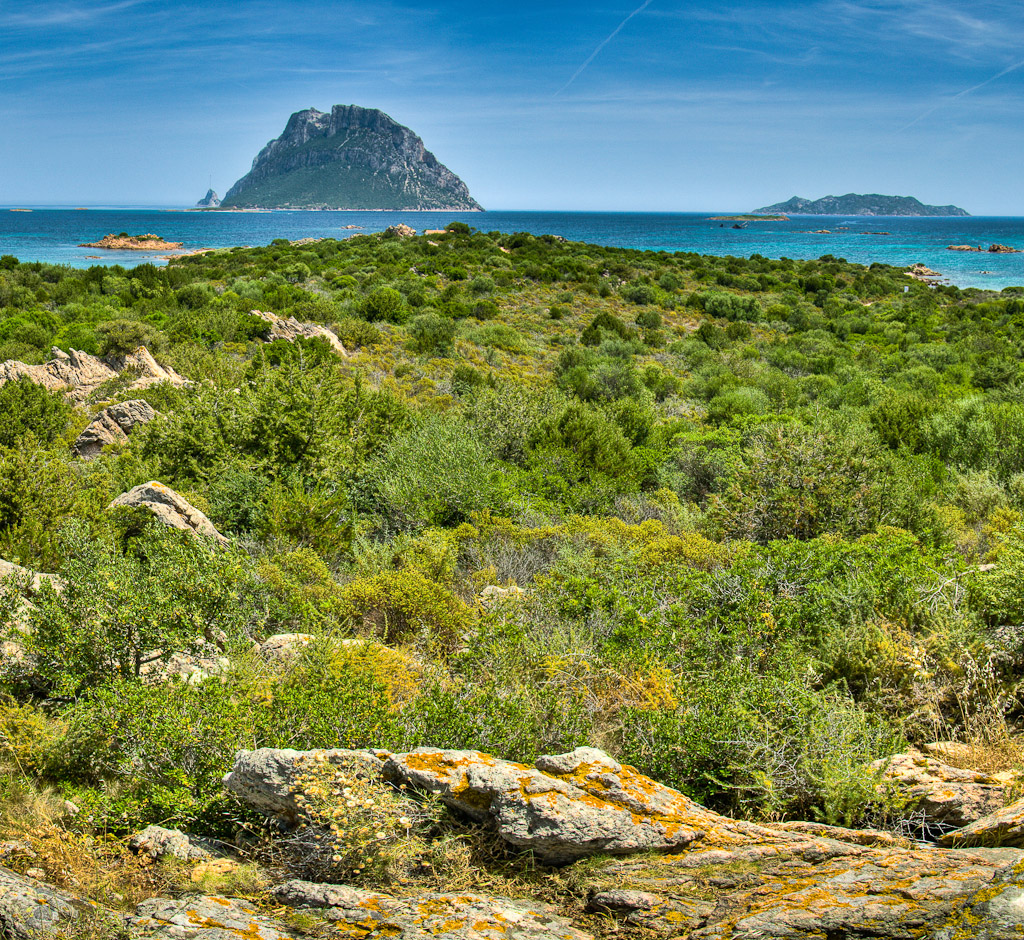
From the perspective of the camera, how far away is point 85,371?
1641 centimetres

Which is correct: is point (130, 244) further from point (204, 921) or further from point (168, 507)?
point (204, 921)

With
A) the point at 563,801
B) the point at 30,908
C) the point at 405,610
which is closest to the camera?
the point at 30,908

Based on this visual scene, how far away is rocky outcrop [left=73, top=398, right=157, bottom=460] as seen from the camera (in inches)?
478

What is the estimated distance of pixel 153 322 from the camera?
22406 millimetres

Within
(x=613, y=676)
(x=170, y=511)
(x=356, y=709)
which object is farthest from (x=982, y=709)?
(x=170, y=511)

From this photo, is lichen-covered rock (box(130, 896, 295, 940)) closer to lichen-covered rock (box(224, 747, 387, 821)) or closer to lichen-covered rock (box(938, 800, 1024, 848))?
lichen-covered rock (box(224, 747, 387, 821))

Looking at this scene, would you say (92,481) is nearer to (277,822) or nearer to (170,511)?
(170,511)

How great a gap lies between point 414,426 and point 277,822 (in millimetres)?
9634

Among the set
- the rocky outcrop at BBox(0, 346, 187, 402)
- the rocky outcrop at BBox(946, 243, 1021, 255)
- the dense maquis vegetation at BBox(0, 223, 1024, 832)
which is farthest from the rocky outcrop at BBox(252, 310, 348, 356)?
the rocky outcrop at BBox(946, 243, 1021, 255)

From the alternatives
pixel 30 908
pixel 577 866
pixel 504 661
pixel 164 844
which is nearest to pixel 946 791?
pixel 577 866

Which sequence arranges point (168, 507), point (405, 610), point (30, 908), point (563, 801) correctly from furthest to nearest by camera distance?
point (168, 507)
point (405, 610)
point (563, 801)
point (30, 908)

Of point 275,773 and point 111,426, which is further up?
point 111,426

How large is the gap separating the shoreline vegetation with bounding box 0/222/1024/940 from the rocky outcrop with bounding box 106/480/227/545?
5cm

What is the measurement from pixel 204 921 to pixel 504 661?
2.70 m
